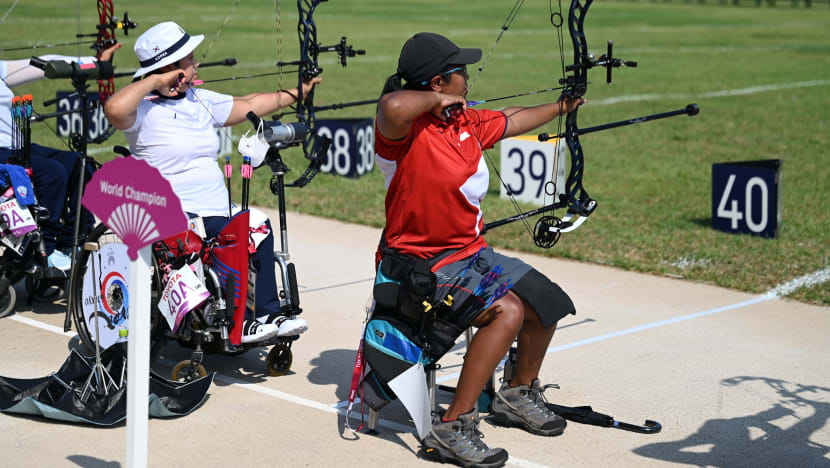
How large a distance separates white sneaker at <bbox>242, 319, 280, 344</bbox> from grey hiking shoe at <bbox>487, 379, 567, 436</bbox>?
110cm

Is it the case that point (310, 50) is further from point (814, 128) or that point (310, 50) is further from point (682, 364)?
point (814, 128)

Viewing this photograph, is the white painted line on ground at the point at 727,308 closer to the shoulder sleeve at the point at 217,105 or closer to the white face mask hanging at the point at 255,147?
the white face mask hanging at the point at 255,147

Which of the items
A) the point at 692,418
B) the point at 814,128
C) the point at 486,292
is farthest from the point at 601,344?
the point at 814,128

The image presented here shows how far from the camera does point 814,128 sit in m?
15.4

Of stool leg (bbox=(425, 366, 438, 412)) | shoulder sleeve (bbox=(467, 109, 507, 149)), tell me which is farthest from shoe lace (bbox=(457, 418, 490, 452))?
shoulder sleeve (bbox=(467, 109, 507, 149))

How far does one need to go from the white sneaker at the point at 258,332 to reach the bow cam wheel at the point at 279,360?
20 cm

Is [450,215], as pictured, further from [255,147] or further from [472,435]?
[255,147]

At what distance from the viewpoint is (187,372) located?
5016 millimetres

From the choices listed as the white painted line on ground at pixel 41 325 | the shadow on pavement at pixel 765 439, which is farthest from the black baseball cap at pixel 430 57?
the white painted line on ground at pixel 41 325

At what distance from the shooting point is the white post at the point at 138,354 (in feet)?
11.2

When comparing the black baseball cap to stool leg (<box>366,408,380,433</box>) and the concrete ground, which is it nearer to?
stool leg (<box>366,408,380,433</box>)

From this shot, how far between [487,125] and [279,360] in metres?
1.60

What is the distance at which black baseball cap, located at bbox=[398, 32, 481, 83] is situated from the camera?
4270 mm

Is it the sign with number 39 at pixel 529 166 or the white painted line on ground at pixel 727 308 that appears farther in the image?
the sign with number 39 at pixel 529 166
